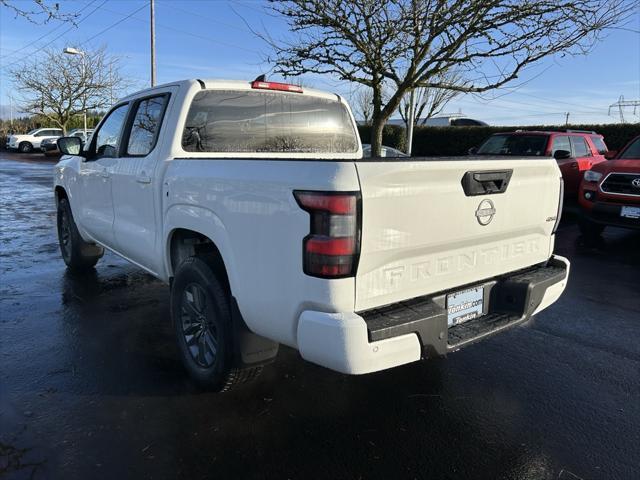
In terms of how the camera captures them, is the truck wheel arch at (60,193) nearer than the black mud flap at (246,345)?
No

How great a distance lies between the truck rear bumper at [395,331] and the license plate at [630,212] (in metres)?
5.46

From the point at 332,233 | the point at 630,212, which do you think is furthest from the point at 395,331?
the point at 630,212

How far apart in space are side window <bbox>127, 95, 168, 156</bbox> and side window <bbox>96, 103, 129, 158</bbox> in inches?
10.0

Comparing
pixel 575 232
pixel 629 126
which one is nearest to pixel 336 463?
pixel 575 232

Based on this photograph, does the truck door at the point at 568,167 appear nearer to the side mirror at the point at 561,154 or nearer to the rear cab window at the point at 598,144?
the side mirror at the point at 561,154

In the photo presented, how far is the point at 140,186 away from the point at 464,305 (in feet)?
8.11

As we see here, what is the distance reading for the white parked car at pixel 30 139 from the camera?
37438mm

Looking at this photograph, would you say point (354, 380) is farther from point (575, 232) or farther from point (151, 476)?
point (575, 232)

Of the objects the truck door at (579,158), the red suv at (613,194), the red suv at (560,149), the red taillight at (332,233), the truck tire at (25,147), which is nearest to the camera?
the red taillight at (332,233)

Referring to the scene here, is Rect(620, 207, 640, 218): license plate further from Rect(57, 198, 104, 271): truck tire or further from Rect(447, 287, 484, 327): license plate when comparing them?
Rect(57, 198, 104, 271): truck tire

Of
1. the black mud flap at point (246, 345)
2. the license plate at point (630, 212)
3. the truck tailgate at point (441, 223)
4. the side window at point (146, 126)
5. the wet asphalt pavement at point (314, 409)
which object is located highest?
the side window at point (146, 126)

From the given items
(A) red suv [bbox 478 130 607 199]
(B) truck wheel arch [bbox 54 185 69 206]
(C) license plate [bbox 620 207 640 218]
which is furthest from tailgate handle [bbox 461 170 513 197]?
(A) red suv [bbox 478 130 607 199]

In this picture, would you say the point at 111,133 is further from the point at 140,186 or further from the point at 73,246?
the point at 73,246

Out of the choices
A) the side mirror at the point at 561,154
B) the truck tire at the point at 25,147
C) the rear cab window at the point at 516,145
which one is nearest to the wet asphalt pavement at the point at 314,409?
the side mirror at the point at 561,154
